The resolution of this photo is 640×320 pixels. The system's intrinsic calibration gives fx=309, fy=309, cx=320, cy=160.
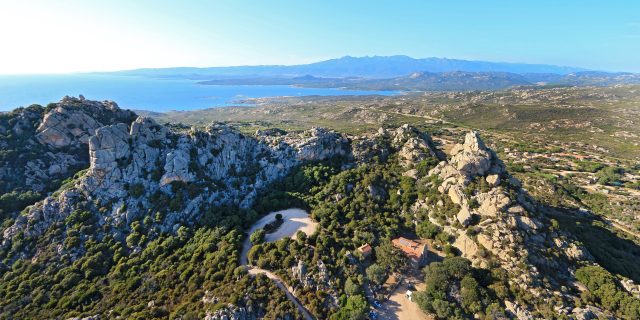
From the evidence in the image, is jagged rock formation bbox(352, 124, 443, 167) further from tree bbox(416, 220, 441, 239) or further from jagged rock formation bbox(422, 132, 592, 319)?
tree bbox(416, 220, 441, 239)

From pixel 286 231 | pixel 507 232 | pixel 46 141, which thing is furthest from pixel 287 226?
pixel 46 141

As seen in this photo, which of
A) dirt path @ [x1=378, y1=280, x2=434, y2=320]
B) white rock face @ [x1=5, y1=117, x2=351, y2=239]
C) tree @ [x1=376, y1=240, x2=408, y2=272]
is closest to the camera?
dirt path @ [x1=378, y1=280, x2=434, y2=320]

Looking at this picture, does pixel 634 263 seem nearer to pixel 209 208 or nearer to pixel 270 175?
pixel 270 175

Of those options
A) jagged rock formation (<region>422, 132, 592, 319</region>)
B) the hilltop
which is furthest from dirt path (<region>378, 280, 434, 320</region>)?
jagged rock formation (<region>422, 132, 592, 319</region>)

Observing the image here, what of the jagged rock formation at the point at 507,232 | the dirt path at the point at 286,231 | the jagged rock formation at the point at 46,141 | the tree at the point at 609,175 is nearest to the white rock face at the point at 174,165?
the dirt path at the point at 286,231

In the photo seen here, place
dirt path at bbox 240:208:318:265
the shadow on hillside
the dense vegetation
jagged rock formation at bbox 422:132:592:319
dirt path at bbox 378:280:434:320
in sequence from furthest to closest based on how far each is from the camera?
dirt path at bbox 240:208:318:265
the shadow on hillside
jagged rock formation at bbox 422:132:592:319
dirt path at bbox 378:280:434:320
the dense vegetation
